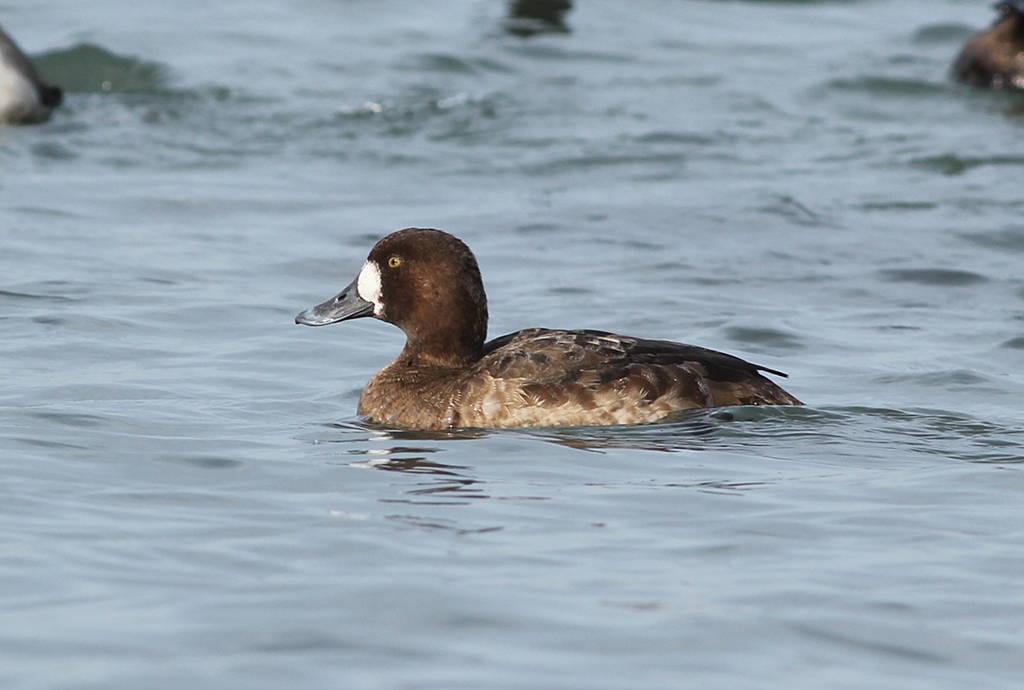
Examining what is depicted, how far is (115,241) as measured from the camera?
11781 millimetres

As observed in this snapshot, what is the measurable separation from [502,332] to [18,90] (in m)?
6.97

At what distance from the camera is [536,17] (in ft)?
69.4

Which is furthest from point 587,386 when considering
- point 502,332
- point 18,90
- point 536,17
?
point 536,17

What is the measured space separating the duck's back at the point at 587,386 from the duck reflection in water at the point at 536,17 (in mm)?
13151

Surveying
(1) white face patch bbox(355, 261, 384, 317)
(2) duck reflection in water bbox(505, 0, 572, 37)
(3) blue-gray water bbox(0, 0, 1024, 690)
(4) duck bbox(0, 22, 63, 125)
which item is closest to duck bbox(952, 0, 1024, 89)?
(3) blue-gray water bbox(0, 0, 1024, 690)

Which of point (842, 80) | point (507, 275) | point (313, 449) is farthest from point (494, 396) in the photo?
point (842, 80)

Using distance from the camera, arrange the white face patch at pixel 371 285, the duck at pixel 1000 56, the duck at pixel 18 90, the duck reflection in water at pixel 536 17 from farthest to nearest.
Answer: the duck reflection in water at pixel 536 17 < the duck at pixel 1000 56 < the duck at pixel 18 90 < the white face patch at pixel 371 285

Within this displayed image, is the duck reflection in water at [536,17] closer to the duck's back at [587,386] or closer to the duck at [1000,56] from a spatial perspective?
the duck at [1000,56]

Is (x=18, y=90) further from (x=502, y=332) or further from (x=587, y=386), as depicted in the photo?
(x=587, y=386)

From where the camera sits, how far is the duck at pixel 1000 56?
A: 56.7 feet

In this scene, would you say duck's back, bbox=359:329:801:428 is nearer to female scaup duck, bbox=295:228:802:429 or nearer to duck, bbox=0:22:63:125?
female scaup duck, bbox=295:228:802:429

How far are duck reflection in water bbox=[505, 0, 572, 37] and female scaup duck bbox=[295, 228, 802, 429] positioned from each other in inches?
501

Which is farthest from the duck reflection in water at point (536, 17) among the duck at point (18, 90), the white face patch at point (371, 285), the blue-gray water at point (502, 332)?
the white face patch at point (371, 285)

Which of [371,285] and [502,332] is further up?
[371,285]
